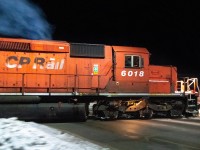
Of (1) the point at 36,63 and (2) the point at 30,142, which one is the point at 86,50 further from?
(2) the point at 30,142

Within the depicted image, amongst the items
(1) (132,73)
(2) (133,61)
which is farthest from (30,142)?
(2) (133,61)

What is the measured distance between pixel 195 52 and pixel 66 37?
559 inches

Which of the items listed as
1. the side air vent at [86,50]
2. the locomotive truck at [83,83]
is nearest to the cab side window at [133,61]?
the locomotive truck at [83,83]

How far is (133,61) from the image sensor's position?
2103cm

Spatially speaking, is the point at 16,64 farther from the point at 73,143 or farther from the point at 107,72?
the point at 73,143

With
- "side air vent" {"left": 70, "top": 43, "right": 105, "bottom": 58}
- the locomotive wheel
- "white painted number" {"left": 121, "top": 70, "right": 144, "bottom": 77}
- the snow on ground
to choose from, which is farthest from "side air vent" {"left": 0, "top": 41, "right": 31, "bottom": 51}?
the snow on ground

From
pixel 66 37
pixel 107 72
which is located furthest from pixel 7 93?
pixel 66 37

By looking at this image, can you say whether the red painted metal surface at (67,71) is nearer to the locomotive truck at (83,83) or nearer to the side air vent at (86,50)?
the locomotive truck at (83,83)

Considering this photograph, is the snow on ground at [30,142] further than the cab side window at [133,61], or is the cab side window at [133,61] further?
the cab side window at [133,61]

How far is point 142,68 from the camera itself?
2125cm

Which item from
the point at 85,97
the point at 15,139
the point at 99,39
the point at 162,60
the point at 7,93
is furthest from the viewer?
the point at 99,39

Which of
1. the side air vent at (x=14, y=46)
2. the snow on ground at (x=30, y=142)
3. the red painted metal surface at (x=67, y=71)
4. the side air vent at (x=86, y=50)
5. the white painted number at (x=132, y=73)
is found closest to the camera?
the snow on ground at (x=30, y=142)

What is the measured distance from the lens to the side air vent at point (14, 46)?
61.6ft

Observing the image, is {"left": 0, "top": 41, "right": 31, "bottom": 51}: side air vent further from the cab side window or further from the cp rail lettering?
the cab side window
